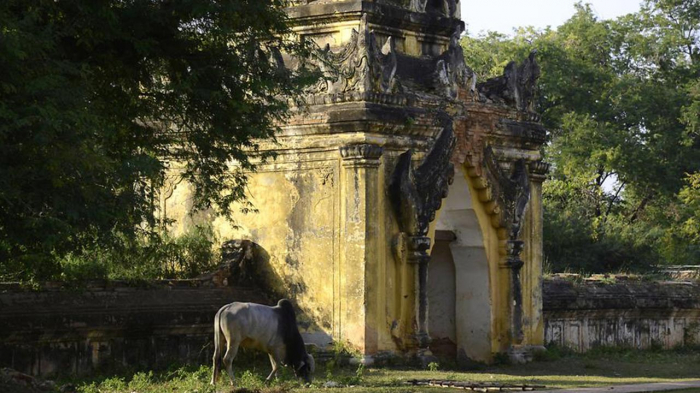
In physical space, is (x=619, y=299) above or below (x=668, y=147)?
below

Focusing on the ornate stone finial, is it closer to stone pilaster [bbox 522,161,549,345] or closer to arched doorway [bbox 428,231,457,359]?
stone pilaster [bbox 522,161,549,345]

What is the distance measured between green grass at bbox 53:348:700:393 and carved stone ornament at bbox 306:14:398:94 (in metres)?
3.69

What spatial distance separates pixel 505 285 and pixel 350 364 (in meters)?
3.55

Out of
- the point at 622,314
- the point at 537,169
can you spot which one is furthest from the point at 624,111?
the point at 537,169

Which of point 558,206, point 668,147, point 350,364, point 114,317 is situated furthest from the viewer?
point 668,147

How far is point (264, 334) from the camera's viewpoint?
1546 centimetres

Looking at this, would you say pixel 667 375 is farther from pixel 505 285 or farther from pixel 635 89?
pixel 635 89

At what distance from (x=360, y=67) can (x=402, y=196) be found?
182cm

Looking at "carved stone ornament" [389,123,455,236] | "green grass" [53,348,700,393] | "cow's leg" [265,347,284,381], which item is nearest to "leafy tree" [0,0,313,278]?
"cow's leg" [265,347,284,381]

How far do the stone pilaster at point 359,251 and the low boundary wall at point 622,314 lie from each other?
5.05 metres

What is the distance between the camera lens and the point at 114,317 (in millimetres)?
16438

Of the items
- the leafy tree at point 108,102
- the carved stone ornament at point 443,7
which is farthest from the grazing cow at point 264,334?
the carved stone ornament at point 443,7

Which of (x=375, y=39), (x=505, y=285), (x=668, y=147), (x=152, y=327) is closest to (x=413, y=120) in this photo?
(x=375, y=39)

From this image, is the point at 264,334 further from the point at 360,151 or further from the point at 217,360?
the point at 360,151
